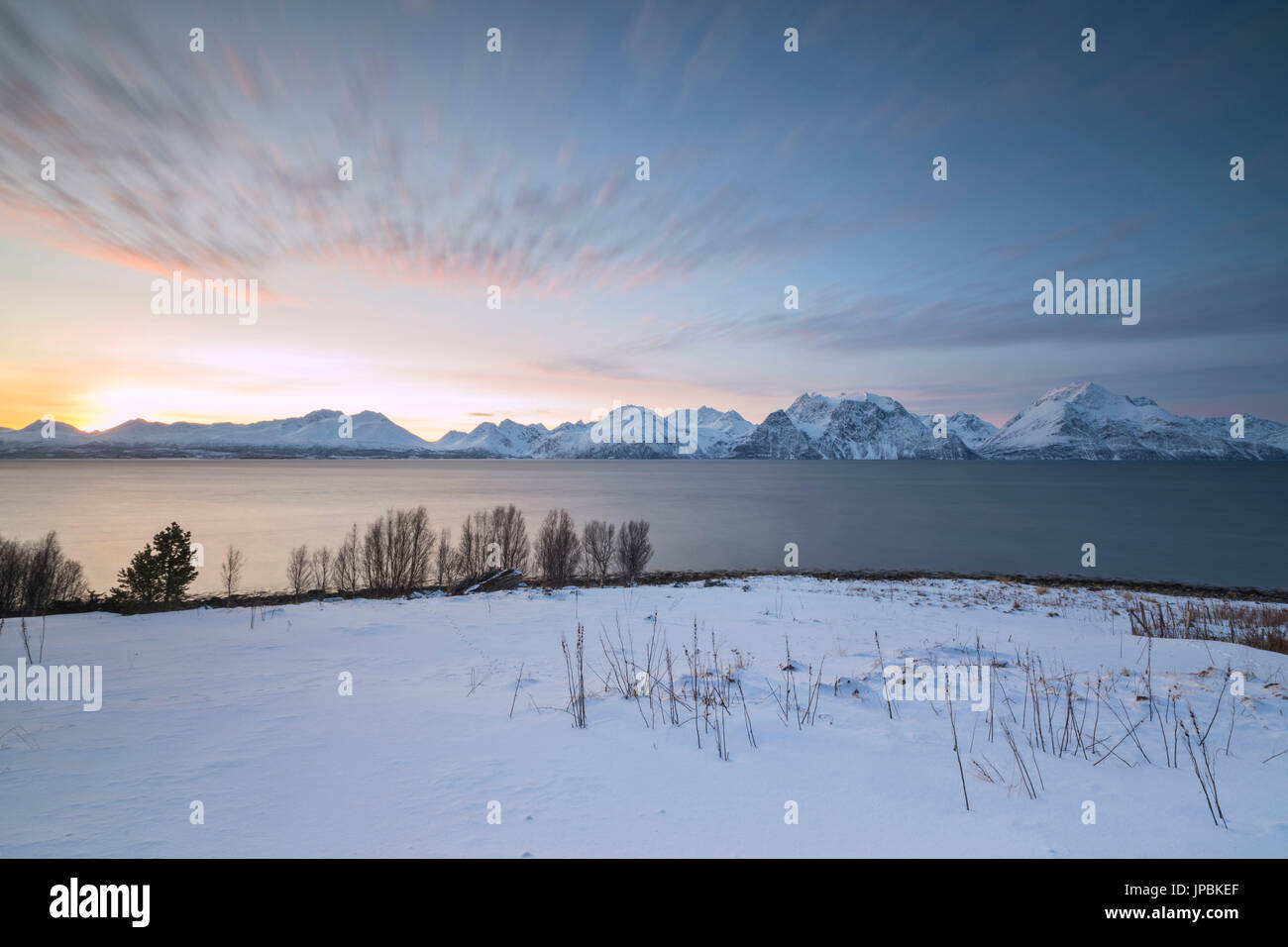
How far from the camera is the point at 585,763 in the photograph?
4.70 meters

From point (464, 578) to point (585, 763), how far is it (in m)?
30.2

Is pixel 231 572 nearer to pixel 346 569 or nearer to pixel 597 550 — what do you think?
pixel 346 569

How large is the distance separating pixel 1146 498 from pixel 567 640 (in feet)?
525

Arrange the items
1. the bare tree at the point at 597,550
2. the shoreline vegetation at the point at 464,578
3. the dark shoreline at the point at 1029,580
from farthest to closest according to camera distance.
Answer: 1. the bare tree at the point at 597,550
2. the dark shoreline at the point at 1029,580
3. the shoreline vegetation at the point at 464,578

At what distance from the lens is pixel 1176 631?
48.4 feet

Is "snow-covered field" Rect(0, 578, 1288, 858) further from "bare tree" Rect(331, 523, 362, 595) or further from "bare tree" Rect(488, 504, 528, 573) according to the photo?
"bare tree" Rect(488, 504, 528, 573)

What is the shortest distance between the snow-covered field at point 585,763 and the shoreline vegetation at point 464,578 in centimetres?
954

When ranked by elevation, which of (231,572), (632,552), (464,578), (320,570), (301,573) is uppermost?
(464,578)

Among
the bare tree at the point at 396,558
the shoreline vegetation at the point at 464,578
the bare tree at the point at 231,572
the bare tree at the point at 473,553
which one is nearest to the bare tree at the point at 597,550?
the shoreline vegetation at the point at 464,578

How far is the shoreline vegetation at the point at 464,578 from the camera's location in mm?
20375

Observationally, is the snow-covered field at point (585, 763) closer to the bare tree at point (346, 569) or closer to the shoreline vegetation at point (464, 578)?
the shoreline vegetation at point (464, 578)

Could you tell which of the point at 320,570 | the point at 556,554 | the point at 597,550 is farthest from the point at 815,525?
the point at 320,570
